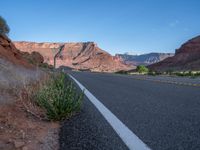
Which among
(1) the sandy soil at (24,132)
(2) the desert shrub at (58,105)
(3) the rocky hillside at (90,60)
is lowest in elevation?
(1) the sandy soil at (24,132)

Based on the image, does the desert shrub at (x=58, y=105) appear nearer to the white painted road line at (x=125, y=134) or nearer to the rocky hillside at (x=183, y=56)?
the white painted road line at (x=125, y=134)

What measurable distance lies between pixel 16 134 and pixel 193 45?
129m

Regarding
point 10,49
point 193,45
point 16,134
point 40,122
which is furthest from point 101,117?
point 193,45

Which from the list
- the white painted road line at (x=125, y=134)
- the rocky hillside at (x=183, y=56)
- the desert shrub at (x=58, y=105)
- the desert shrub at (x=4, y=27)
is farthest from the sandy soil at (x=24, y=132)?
the rocky hillside at (x=183, y=56)

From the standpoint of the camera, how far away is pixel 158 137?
14.3 feet

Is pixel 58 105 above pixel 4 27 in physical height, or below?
below

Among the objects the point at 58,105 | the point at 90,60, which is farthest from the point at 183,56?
the point at 58,105

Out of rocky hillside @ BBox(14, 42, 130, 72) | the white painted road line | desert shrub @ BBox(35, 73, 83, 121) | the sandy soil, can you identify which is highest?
rocky hillside @ BBox(14, 42, 130, 72)

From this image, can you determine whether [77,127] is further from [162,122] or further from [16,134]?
[162,122]

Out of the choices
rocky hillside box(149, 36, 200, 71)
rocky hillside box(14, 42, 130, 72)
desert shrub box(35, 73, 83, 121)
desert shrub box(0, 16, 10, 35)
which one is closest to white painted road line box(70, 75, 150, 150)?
desert shrub box(35, 73, 83, 121)

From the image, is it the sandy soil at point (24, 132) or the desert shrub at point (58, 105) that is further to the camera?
the desert shrub at point (58, 105)

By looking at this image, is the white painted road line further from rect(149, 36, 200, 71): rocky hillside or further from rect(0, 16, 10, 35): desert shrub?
rect(149, 36, 200, 71): rocky hillside

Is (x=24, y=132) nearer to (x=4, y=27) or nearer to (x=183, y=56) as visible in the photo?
(x=4, y=27)

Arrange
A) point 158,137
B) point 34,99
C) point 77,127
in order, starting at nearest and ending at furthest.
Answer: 1. point 158,137
2. point 77,127
3. point 34,99
